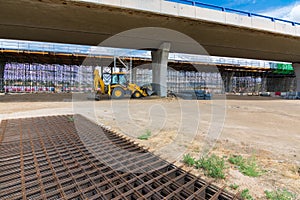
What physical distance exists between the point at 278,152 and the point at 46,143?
Result: 4230 mm

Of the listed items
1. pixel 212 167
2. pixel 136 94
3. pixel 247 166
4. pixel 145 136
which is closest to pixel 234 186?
pixel 212 167

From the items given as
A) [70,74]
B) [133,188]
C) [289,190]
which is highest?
[70,74]

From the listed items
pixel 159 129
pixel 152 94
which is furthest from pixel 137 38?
pixel 159 129

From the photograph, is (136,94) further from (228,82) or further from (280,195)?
(228,82)

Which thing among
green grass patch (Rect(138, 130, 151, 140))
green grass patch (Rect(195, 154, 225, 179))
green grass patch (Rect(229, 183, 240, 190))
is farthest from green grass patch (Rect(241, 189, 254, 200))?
green grass patch (Rect(138, 130, 151, 140))

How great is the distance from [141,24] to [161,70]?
13.9 ft

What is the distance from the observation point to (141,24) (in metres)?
10.3

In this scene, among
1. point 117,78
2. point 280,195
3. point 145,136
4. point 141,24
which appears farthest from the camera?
point 117,78

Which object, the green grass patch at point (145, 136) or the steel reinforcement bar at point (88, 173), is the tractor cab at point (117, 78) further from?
the steel reinforcement bar at point (88, 173)

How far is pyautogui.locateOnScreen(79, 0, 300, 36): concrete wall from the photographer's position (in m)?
8.17

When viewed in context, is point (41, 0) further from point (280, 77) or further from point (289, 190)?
point (280, 77)

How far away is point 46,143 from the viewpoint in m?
3.03

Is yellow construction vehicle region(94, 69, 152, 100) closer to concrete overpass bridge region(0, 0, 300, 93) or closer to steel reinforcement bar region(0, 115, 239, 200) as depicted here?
concrete overpass bridge region(0, 0, 300, 93)

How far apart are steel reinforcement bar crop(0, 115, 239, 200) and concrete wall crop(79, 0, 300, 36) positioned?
272 inches
